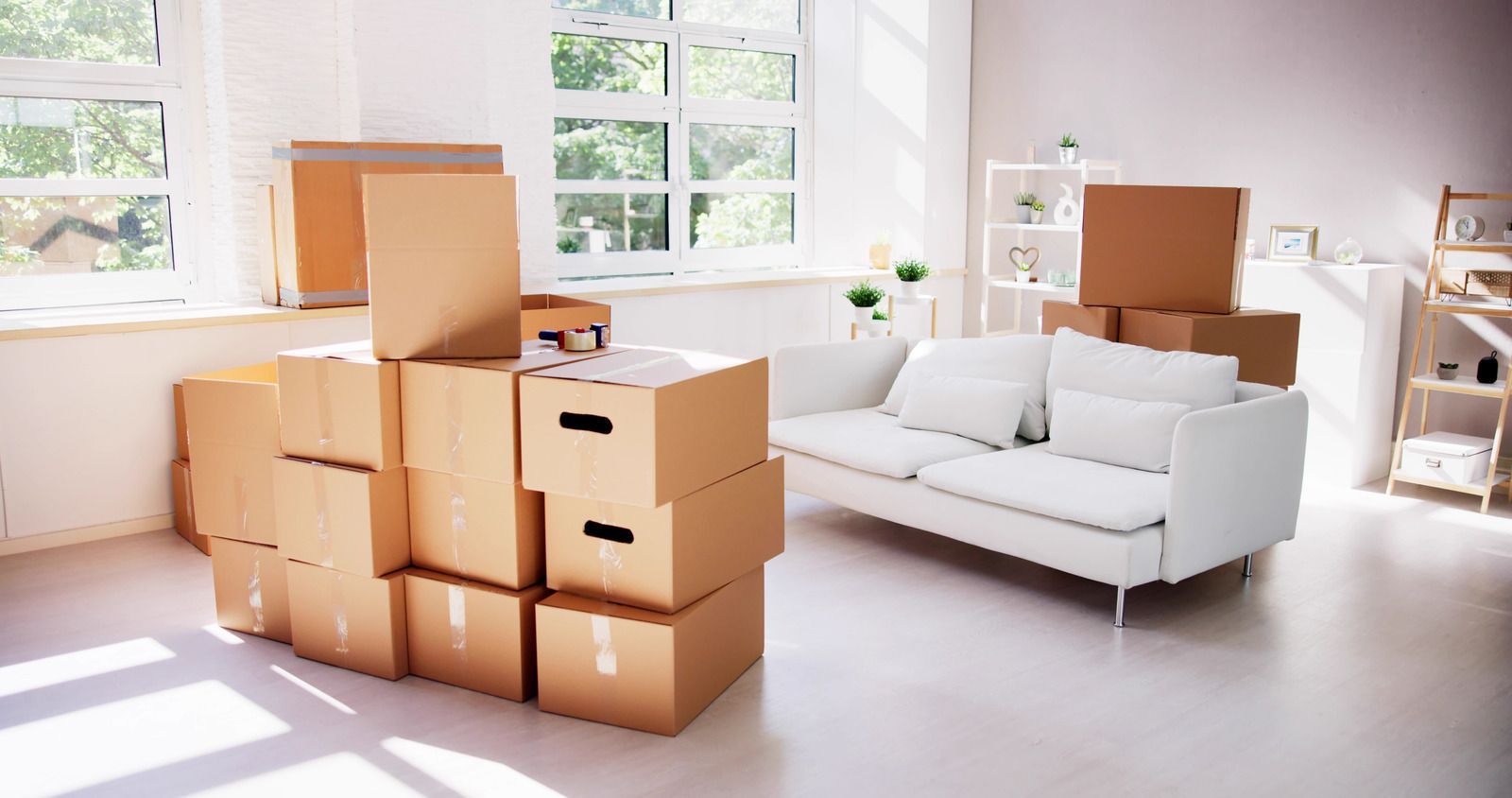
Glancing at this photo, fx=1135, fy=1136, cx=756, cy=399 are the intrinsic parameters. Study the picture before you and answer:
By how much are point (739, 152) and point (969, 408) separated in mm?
2966

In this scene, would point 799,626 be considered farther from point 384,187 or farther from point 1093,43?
point 1093,43

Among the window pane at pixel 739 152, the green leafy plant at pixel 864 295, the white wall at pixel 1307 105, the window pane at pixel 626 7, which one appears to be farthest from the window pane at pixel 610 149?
the white wall at pixel 1307 105

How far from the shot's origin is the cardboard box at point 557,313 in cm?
450

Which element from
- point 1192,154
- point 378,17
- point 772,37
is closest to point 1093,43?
point 1192,154

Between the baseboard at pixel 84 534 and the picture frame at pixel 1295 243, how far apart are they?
16.5ft

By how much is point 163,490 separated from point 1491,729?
4492mm

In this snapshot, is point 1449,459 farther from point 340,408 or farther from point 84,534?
point 84,534

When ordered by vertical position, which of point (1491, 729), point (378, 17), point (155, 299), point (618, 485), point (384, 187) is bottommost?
point (1491, 729)

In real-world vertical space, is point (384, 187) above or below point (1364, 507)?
above

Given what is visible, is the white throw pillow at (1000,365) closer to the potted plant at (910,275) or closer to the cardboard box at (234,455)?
the potted plant at (910,275)

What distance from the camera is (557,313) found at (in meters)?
4.59

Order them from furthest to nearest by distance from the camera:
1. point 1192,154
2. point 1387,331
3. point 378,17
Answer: point 1192,154
point 1387,331
point 378,17

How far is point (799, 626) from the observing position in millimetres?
3506

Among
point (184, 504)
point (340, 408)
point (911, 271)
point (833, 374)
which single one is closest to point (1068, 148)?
point (911, 271)
